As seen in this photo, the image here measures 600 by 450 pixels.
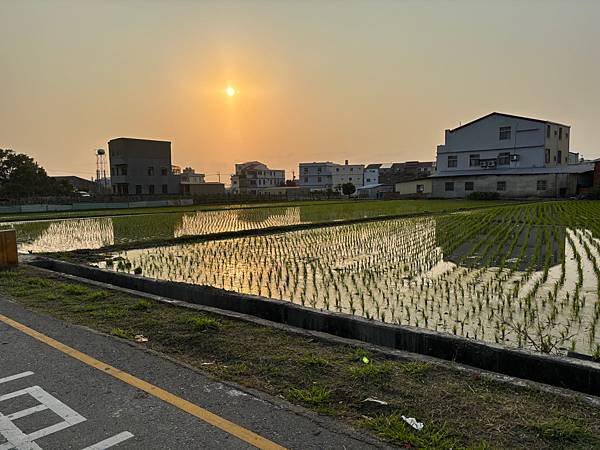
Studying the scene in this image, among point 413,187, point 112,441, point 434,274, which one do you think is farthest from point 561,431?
point 413,187

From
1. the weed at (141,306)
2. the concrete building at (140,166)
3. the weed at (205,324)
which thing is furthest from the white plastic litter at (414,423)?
the concrete building at (140,166)

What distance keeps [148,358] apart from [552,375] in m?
3.44

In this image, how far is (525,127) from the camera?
42656 mm

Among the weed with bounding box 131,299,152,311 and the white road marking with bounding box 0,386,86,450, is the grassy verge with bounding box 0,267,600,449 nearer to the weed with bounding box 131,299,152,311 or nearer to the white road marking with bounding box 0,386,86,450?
the weed with bounding box 131,299,152,311

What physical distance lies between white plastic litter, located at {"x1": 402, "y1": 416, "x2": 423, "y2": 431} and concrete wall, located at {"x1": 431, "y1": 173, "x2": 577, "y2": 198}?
4140cm

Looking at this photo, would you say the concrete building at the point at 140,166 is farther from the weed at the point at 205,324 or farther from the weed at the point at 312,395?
the weed at the point at 312,395

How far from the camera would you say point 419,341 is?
4.09m

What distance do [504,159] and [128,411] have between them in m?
47.4

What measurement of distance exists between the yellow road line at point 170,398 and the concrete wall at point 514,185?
41838 mm

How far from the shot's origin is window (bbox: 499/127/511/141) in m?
44.0

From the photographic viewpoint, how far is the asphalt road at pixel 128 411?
264 cm

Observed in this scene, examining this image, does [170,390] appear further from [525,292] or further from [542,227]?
[542,227]

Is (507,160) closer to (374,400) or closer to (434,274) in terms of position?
(434,274)

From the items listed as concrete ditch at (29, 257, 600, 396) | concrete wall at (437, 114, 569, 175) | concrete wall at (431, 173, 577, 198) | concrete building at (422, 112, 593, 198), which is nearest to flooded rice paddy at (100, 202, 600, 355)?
concrete ditch at (29, 257, 600, 396)
